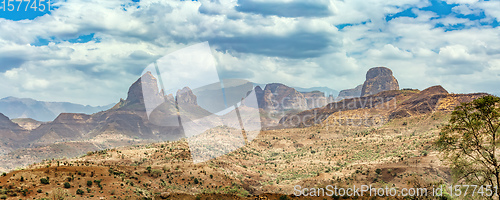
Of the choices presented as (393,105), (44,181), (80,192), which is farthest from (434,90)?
(44,181)

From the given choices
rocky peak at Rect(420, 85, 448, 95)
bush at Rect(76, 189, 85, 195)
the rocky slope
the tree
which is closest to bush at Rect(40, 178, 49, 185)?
bush at Rect(76, 189, 85, 195)

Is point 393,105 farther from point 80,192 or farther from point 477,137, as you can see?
point 80,192

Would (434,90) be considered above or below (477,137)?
above

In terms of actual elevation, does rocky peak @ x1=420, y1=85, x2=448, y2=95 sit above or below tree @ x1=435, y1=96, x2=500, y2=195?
above

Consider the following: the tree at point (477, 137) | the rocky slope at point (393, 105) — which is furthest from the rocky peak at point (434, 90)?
the tree at point (477, 137)

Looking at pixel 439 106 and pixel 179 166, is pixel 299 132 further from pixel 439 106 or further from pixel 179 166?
pixel 179 166

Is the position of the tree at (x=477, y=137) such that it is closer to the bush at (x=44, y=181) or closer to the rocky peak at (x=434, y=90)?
the bush at (x=44, y=181)

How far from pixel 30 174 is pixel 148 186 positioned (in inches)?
480

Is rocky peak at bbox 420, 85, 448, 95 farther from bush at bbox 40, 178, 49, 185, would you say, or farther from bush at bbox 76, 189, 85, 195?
bush at bbox 40, 178, 49, 185

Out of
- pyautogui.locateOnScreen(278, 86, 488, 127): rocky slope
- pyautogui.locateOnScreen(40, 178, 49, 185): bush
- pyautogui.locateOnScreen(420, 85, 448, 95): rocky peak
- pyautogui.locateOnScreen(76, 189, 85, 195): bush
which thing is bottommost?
pyautogui.locateOnScreen(76, 189, 85, 195): bush

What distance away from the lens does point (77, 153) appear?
152375 millimetres

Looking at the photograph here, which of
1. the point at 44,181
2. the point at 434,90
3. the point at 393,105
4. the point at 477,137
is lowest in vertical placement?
the point at 44,181

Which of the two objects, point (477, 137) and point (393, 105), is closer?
point (477, 137)

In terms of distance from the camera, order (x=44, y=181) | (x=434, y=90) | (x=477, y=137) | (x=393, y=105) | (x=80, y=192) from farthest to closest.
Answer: (x=393, y=105) → (x=434, y=90) → (x=44, y=181) → (x=80, y=192) → (x=477, y=137)
